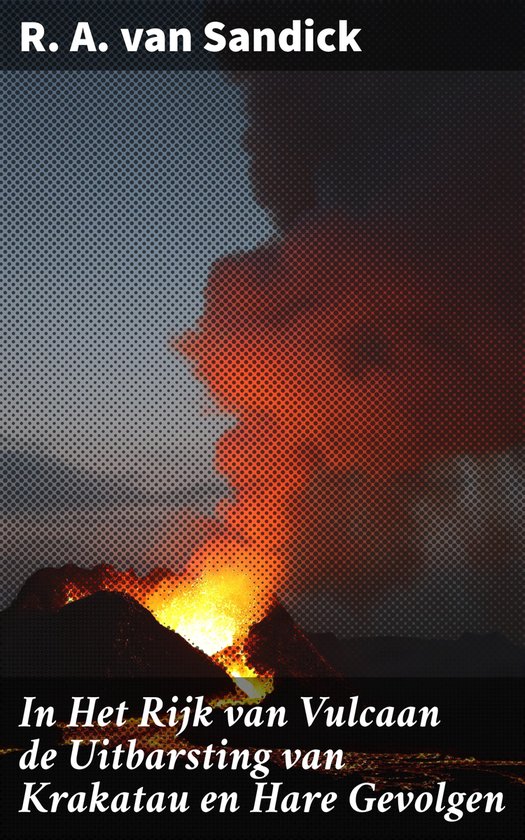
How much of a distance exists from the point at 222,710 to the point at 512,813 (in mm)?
10273

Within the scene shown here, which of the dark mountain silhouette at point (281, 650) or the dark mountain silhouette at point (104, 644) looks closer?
the dark mountain silhouette at point (104, 644)

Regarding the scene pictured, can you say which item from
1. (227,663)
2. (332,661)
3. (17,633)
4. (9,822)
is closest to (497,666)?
(332,661)

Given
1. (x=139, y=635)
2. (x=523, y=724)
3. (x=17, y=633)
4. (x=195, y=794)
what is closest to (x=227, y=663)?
(x=139, y=635)

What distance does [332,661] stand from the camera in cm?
4972

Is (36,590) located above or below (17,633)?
above

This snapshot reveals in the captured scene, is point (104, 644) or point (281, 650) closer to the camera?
point (104, 644)

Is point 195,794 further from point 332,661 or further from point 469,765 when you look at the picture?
point 332,661

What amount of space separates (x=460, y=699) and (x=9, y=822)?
2186 cm

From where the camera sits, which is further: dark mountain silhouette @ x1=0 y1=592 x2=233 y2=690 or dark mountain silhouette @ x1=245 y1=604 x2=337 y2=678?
dark mountain silhouette @ x1=245 y1=604 x2=337 y2=678

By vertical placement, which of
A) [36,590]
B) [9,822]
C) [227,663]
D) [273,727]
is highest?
[36,590]

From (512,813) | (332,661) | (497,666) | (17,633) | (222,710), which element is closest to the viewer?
(512,813)

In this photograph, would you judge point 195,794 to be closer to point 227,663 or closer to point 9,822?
point 9,822

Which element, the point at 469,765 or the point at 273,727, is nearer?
the point at 273,727

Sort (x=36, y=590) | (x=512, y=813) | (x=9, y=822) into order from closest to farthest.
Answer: (x=9, y=822) < (x=512, y=813) < (x=36, y=590)
